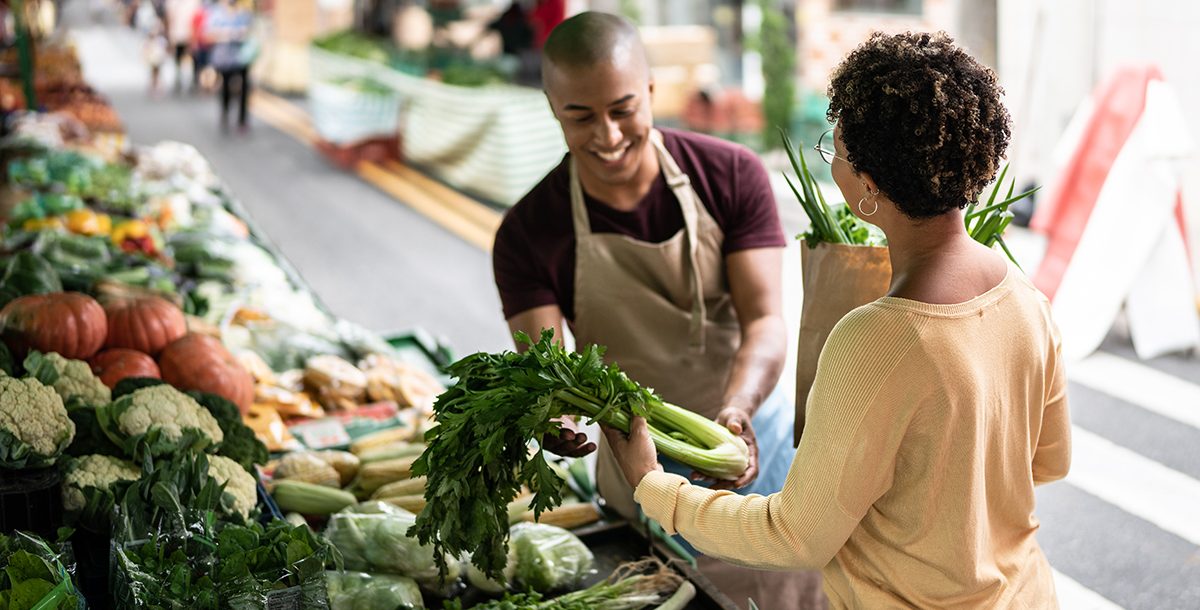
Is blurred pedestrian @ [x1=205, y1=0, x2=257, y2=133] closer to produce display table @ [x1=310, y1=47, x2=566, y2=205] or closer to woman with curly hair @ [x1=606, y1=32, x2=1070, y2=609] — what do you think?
produce display table @ [x1=310, y1=47, x2=566, y2=205]

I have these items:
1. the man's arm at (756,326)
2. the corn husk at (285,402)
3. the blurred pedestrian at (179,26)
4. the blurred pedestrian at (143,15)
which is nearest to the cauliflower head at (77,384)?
the corn husk at (285,402)

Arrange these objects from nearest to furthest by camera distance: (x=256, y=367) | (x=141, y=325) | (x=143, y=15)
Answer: (x=141, y=325) → (x=256, y=367) → (x=143, y=15)

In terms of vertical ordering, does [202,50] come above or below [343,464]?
above

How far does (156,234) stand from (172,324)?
109 inches

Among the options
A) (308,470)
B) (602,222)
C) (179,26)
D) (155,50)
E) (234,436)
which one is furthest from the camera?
(155,50)

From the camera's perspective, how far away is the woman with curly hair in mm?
Result: 1758

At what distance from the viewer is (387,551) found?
2.82 metres

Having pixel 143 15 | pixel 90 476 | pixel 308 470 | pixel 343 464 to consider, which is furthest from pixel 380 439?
pixel 143 15

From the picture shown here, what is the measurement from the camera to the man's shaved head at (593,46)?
2754 millimetres

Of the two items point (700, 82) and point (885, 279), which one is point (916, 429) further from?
point (700, 82)

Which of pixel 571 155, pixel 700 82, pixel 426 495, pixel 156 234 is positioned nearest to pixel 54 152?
pixel 156 234

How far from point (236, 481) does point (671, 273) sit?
1255 mm

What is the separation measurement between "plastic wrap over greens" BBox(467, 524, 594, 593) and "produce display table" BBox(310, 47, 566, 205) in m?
7.61

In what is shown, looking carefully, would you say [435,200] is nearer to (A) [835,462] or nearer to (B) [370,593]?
(B) [370,593]
